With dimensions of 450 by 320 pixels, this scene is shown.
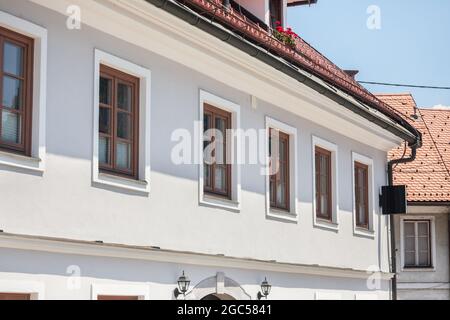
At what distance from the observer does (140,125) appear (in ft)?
44.1

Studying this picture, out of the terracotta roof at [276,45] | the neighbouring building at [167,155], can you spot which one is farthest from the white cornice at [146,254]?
the terracotta roof at [276,45]

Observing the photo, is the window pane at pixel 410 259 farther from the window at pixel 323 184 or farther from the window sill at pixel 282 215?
the window sill at pixel 282 215

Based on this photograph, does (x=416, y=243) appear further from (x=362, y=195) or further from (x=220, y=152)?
(x=220, y=152)

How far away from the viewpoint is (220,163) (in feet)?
51.4

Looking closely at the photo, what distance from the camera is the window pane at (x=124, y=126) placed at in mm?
13102

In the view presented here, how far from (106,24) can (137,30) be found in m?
0.63

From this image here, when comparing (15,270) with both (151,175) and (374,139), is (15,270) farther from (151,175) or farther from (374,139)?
(374,139)

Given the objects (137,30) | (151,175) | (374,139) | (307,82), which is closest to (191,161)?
(151,175)

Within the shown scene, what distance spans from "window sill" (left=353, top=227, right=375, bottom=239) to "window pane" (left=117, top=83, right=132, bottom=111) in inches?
340

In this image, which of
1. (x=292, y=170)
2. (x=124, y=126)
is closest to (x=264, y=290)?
(x=292, y=170)

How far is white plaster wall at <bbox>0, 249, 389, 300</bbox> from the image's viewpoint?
1093cm

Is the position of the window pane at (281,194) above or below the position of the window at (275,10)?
below

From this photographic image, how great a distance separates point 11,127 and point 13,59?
739 millimetres

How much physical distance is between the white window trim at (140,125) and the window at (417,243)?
58.9 feet
